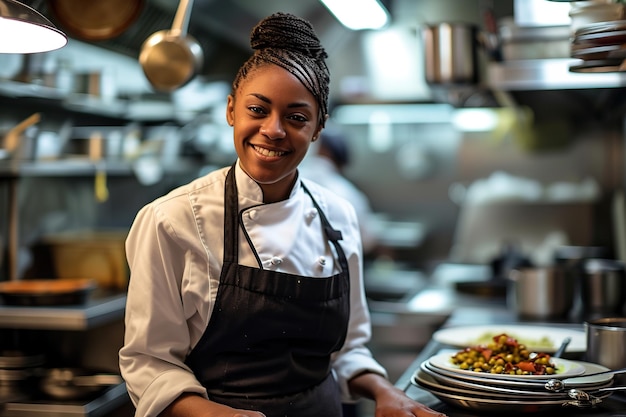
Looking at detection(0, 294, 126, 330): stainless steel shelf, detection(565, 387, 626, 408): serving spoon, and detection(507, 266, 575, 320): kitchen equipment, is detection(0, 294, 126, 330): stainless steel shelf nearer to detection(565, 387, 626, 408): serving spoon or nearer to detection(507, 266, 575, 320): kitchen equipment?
detection(507, 266, 575, 320): kitchen equipment

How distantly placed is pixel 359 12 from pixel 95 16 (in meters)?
1.13

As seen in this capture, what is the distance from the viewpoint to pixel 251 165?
Answer: 161 centimetres

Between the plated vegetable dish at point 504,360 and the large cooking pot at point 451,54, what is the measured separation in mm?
1618

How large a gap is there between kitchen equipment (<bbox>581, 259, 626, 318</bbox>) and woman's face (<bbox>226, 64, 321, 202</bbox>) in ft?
5.49

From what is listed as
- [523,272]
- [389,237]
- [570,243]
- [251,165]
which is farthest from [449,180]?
[251,165]

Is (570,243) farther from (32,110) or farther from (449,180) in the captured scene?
(32,110)

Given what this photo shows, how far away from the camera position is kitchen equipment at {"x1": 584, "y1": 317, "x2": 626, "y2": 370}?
5.60 feet

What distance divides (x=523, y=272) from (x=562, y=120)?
9.11 feet

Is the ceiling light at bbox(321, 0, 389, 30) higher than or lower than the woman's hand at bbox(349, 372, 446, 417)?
higher

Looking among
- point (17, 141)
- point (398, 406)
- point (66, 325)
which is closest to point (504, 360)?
point (398, 406)

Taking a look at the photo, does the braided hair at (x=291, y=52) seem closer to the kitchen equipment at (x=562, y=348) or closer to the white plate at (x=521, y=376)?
the white plate at (x=521, y=376)

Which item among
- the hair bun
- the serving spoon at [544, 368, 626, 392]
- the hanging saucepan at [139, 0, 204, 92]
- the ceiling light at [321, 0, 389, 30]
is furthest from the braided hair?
the hanging saucepan at [139, 0, 204, 92]

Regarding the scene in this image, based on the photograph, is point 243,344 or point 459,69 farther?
point 459,69

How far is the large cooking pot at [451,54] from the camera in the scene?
3123 mm
